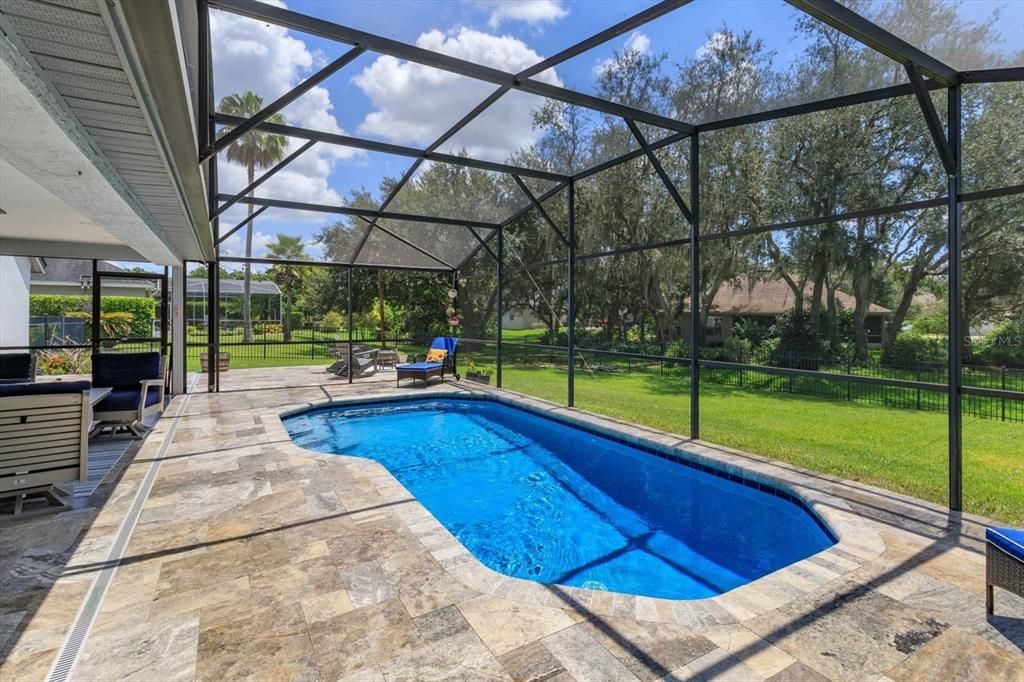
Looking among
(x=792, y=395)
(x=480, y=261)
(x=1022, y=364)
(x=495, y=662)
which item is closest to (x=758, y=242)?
(x=792, y=395)

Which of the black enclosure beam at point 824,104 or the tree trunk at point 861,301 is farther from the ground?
the black enclosure beam at point 824,104

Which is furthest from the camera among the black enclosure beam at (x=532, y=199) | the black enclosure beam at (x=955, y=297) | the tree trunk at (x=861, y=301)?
the tree trunk at (x=861, y=301)

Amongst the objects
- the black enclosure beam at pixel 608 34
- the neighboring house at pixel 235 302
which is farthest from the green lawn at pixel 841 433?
the neighboring house at pixel 235 302

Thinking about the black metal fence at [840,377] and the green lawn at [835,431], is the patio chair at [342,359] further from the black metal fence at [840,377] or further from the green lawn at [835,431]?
the green lawn at [835,431]

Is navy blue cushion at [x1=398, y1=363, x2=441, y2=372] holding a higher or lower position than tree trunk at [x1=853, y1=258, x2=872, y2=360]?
lower

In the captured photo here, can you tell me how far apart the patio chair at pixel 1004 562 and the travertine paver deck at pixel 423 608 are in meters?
0.17

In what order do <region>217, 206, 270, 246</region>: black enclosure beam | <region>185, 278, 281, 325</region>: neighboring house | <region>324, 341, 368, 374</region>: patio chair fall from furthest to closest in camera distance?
<region>185, 278, 281, 325</region>: neighboring house
<region>324, 341, 368, 374</region>: patio chair
<region>217, 206, 270, 246</region>: black enclosure beam

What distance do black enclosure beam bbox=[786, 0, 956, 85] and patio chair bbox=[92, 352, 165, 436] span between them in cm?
694

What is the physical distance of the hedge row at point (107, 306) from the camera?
15117 mm

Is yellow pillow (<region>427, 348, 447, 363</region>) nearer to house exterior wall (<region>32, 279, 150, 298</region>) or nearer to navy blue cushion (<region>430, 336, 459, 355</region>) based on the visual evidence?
navy blue cushion (<region>430, 336, 459, 355</region>)

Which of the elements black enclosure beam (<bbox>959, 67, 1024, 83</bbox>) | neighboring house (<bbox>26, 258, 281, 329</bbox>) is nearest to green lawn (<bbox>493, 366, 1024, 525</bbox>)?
black enclosure beam (<bbox>959, 67, 1024, 83</bbox>)

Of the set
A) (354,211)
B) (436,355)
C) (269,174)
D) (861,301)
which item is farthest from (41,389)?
(861,301)

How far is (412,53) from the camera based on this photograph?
3619 mm

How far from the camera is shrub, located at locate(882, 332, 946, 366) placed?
433 inches
